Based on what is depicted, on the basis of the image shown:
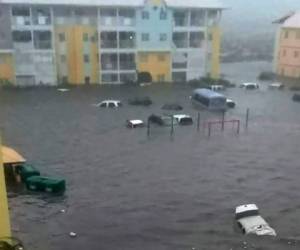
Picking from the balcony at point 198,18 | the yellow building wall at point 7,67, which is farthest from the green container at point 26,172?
the balcony at point 198,18

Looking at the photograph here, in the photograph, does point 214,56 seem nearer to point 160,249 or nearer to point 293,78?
point 293,78

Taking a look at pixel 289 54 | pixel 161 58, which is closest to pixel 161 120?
pixel 161 58

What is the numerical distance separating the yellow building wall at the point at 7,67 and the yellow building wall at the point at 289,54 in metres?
41.5

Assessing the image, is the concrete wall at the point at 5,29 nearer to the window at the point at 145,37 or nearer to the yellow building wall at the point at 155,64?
the yellow building wall at the point at 155,64

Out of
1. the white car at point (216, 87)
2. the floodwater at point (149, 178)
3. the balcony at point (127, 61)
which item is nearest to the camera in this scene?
the floodwater at point (149, 178)

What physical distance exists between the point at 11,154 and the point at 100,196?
6823mm

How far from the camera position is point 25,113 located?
4497cm

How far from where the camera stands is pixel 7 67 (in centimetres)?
5700

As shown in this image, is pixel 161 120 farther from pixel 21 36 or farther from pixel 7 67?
pixel 7 67

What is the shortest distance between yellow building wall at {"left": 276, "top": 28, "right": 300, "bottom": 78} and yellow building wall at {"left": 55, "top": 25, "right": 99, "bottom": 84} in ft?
101

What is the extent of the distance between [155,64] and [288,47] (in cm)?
2335

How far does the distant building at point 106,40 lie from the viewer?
186ft

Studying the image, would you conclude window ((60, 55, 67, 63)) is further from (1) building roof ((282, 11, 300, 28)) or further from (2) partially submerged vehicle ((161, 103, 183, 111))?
(1) building roof ((282, 11, 300, 28))

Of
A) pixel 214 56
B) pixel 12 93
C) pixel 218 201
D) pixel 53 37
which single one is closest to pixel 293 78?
pixel 214 56
